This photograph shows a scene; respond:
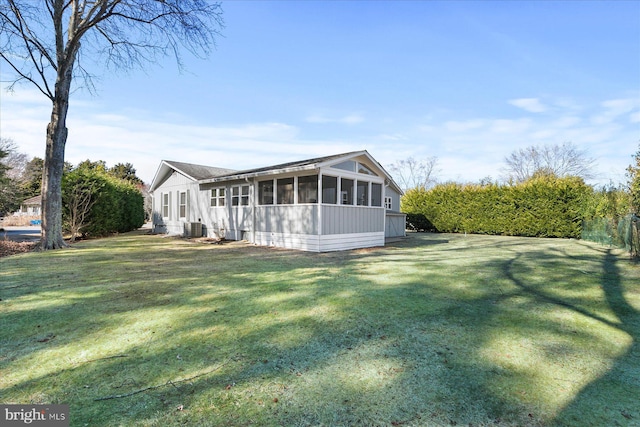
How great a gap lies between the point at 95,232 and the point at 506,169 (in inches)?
1714

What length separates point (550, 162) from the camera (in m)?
35.7

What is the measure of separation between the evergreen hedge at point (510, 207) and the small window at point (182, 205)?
15307 millimetres

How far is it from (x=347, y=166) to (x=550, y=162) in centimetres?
3580

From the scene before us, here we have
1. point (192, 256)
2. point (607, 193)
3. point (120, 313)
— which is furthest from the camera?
point (607, 193)

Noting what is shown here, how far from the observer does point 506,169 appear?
39.2 metres

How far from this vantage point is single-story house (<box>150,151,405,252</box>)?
11000 millimetres

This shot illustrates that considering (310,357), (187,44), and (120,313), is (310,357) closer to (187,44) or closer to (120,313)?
(120,313)

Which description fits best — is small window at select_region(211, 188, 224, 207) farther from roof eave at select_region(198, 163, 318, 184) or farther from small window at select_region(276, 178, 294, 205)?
small window at select_region(276, 178, 294, 205)

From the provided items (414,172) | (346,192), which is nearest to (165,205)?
(346,192)

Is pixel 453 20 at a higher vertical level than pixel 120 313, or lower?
higher

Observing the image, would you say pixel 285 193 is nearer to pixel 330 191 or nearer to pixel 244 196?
pixel 244 196

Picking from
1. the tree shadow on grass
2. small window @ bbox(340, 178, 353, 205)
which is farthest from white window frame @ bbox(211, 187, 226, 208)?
the tree shadow on grass

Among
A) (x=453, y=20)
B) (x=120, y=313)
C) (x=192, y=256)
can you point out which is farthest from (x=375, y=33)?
(x=120, y=313)

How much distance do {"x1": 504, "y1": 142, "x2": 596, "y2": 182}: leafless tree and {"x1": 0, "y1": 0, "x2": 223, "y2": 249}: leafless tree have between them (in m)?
35.1
